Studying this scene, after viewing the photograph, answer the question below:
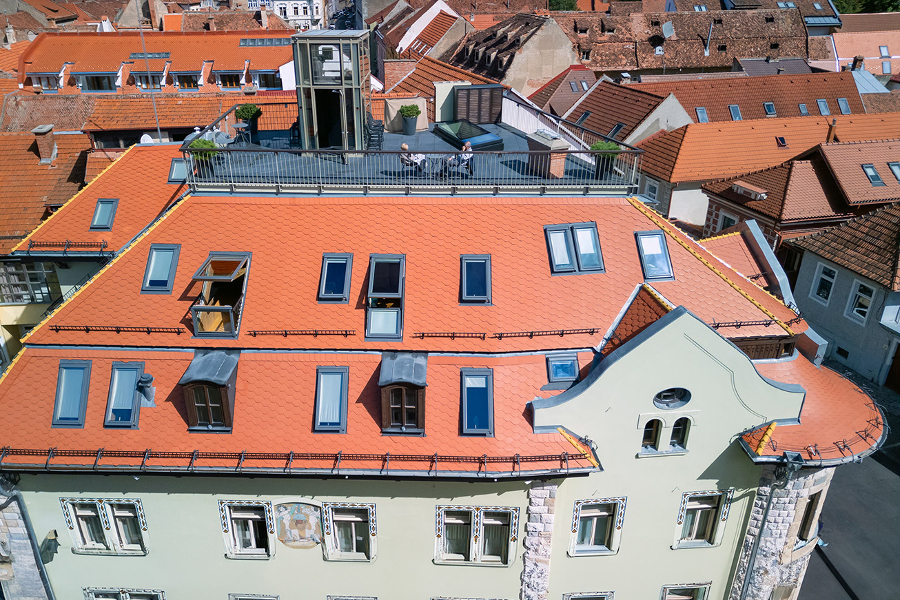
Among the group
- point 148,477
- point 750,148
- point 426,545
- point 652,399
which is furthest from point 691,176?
point 148,477

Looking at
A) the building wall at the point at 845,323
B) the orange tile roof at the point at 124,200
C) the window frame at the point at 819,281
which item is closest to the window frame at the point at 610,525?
the orange tile roof at the point at 124,200

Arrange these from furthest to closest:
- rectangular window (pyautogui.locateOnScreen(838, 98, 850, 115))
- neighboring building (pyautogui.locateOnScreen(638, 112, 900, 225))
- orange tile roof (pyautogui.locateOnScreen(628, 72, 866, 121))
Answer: rectangular window (pyautogui.locateOnScreen(838, 98, 850, 115)) → orange tile roof (pyautogui.locateOnScreen(628, 72, 866, 121)) → neighboring building (pyautogui.locateOnScreen(638, 112, 900, 225))

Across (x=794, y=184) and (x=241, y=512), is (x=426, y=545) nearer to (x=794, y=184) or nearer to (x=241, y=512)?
(x=241, y=512)

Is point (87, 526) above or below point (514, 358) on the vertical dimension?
below

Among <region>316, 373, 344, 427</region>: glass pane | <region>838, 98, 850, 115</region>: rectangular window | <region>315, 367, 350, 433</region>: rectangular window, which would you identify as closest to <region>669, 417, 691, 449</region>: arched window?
<region>315, 367, 350, 433</region>: rectangular window

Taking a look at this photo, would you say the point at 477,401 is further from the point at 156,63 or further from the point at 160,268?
the point at 156,63

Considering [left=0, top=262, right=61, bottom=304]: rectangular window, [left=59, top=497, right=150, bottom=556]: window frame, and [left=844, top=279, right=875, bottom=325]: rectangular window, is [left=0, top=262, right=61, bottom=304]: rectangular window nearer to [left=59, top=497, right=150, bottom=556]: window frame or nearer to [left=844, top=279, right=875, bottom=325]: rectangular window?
[left=59, top=497, right=150, bottom=556]: window frame

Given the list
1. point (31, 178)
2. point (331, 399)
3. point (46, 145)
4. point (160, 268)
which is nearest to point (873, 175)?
point (331, 399)
